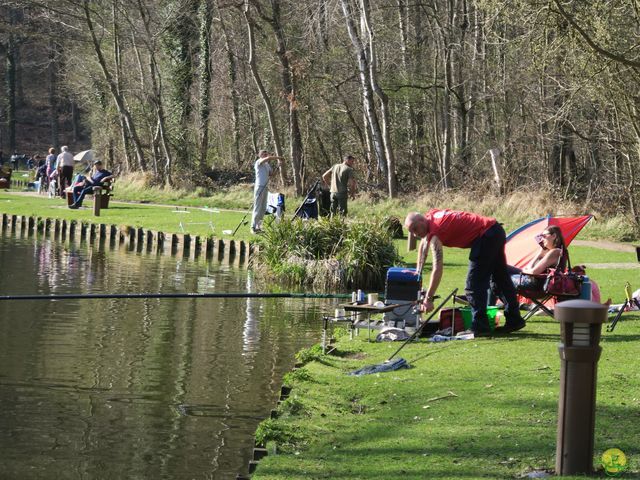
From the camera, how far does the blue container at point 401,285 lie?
13.4 metres

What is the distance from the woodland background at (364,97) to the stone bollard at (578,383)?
17312mm

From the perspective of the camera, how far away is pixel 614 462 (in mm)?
7047

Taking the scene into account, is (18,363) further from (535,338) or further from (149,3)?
(149,3)

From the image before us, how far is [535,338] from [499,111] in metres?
25.8

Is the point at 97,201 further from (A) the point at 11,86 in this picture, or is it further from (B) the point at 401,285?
(A) the point at 11,86

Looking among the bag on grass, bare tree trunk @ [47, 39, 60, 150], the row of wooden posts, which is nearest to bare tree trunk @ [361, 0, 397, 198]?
the row of wooden posts

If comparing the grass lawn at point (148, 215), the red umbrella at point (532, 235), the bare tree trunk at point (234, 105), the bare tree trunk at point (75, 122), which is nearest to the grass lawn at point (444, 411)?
the red umbrella at point (532, 235)

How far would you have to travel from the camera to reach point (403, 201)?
33.4 meters

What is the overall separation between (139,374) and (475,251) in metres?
3.98

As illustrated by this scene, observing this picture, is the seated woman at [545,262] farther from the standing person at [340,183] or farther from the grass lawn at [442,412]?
the standing person at [340,183]

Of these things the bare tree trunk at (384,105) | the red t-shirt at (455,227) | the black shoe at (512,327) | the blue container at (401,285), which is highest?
the bare tree trunk at (384,105)

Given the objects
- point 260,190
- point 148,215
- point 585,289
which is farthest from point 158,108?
point 585,289

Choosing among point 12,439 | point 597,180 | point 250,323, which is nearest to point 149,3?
point 597,180

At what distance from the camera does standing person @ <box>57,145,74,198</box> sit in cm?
3756
